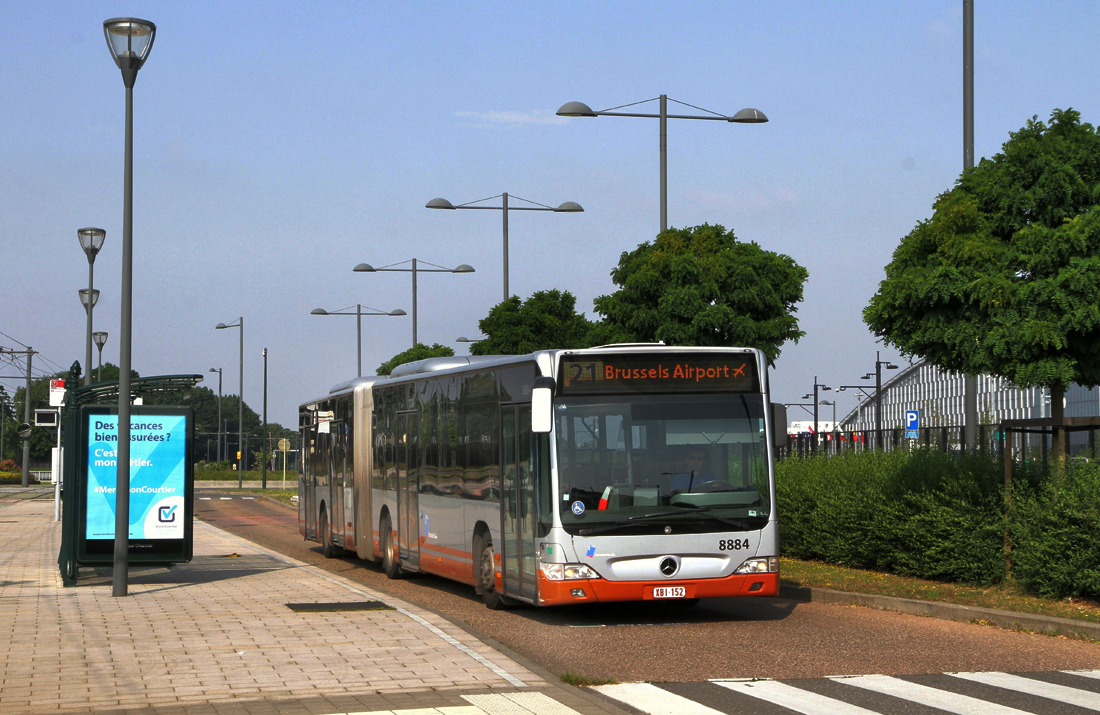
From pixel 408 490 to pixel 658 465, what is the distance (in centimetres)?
624

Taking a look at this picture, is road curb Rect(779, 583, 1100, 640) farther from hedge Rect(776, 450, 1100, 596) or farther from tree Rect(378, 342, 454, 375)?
tree Rect(378, 342, 454, 375)

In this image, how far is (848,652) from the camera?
11.6 meters

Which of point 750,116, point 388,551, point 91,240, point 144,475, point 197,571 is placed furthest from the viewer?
point 91,240

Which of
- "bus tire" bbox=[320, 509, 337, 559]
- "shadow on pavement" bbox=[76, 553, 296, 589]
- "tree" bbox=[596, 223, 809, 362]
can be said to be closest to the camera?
"shadow on pavement" bbox=[76, 553, 296, 589]

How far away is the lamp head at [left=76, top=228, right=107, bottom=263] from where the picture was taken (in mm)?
30094

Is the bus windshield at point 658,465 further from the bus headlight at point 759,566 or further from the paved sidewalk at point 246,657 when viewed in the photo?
the paved sidewalk at point 246,657

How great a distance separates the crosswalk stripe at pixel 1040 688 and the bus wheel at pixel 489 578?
19.6ft

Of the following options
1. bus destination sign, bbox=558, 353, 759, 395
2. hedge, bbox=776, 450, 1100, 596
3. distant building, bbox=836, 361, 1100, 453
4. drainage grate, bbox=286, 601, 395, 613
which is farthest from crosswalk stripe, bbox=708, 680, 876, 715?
distant building, bbox=836, 361, 1100, 453

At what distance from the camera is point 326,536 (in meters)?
25.0

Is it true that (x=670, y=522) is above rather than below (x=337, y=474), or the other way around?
below

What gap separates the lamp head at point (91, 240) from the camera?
98.7ft

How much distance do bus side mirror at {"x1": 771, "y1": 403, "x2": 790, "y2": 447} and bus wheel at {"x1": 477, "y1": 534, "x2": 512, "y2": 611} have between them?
130 inches

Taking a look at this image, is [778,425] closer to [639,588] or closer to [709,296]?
[639,588]

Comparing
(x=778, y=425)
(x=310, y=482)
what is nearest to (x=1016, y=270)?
(x=778, y=425)
